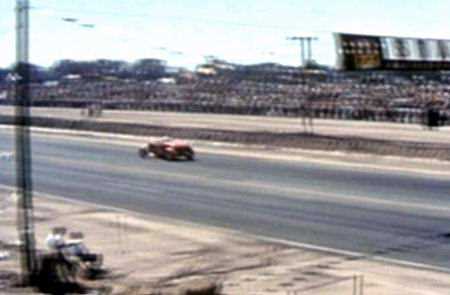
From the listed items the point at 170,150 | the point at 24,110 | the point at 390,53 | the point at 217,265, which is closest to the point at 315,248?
the point at 217,265

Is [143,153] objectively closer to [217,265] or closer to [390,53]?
[390,53]

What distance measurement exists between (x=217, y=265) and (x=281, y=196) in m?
17.8

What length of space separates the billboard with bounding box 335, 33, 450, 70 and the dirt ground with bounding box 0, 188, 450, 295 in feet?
134

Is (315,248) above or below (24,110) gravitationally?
below

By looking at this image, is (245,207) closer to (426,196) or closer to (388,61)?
(426,196)

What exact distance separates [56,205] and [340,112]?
76494 millimetres

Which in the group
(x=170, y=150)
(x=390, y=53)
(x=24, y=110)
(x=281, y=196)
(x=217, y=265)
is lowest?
(x=217, y=265)

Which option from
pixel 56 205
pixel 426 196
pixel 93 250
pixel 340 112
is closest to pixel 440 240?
pixel 93 250

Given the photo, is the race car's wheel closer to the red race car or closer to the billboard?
the red race car

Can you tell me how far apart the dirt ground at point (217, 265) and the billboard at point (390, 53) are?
41.0 meters

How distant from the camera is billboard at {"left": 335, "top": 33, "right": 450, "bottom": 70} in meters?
74.6

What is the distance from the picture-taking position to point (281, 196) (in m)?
44.5

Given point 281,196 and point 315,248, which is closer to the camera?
point 315,248

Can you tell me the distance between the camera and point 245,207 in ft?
133
